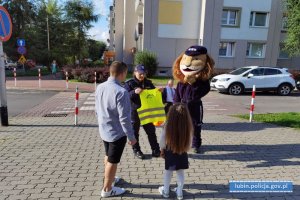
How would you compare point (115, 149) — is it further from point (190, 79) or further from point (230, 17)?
point (230, 17)

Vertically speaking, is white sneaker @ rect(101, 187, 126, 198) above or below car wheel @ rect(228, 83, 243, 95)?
below

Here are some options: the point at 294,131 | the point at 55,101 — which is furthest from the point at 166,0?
the point at 294,131

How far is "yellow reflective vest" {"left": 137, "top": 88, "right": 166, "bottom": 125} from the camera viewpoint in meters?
4.98

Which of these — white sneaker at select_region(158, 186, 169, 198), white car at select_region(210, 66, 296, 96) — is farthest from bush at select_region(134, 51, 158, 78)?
white sneaker at select_region(158, 186, 169, 198)

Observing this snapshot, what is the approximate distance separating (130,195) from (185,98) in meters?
2.12

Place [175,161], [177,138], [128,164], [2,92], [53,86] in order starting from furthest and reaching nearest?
1. [53,86]
2. [2,92]
3. [128,164]
4. [175,161]
5. [177,138]

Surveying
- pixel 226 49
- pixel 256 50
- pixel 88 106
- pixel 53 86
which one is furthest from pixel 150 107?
pixel 256 50

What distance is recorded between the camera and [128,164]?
15.7 feet

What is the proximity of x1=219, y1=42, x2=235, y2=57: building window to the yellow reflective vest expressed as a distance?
22799 millimetres

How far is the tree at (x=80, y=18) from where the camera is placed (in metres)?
35.7

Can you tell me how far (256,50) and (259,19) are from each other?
295cm

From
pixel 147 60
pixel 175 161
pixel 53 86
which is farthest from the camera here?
pixel 147 60

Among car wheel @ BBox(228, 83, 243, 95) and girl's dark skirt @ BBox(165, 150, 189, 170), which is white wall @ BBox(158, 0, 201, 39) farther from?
girl's dark skirt @ BBox(165, 150, 189, 170)

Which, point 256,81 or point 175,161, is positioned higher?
point 256,81
